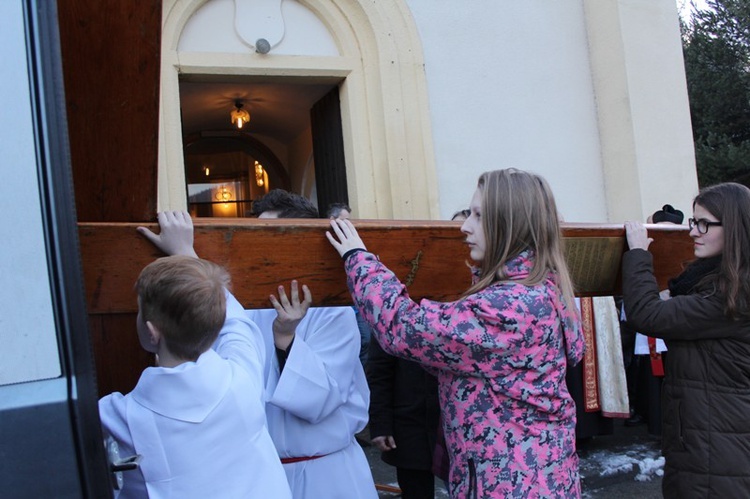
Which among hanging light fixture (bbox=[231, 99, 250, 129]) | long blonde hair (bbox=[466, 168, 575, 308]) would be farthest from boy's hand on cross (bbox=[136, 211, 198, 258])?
hanging light fixture (bbox=[231, 99, 250, 129])

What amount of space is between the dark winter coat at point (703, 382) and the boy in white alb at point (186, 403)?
1.38 m

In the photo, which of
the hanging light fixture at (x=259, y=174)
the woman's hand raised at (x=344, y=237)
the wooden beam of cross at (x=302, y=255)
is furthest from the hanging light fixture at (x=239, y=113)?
the woman's hand raised at (x=344, y=237)

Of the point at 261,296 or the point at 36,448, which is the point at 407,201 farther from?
the point at 36,448

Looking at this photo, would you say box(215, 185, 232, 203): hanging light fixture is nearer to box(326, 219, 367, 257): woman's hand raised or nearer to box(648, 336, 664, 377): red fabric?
box(648, 336, 664, 377): red fabric

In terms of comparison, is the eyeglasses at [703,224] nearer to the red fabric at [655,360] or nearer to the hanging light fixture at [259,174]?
the red fabric at [655,360]

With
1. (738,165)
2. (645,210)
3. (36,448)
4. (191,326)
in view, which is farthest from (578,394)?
(738,165)

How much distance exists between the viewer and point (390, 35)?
5.93 meters

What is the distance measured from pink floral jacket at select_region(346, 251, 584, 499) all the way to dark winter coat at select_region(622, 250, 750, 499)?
1.93 feet

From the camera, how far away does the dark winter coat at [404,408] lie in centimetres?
309

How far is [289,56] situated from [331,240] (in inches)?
161

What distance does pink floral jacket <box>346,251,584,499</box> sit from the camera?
190cm

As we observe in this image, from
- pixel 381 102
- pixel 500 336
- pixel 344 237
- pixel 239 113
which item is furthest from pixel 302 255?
pixel 239 113

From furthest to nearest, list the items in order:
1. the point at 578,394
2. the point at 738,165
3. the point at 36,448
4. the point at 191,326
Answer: the point at 738,165
the point at 578,394
the point at 191,326
the point at 36,448

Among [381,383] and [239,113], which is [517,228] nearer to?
[381,383]
